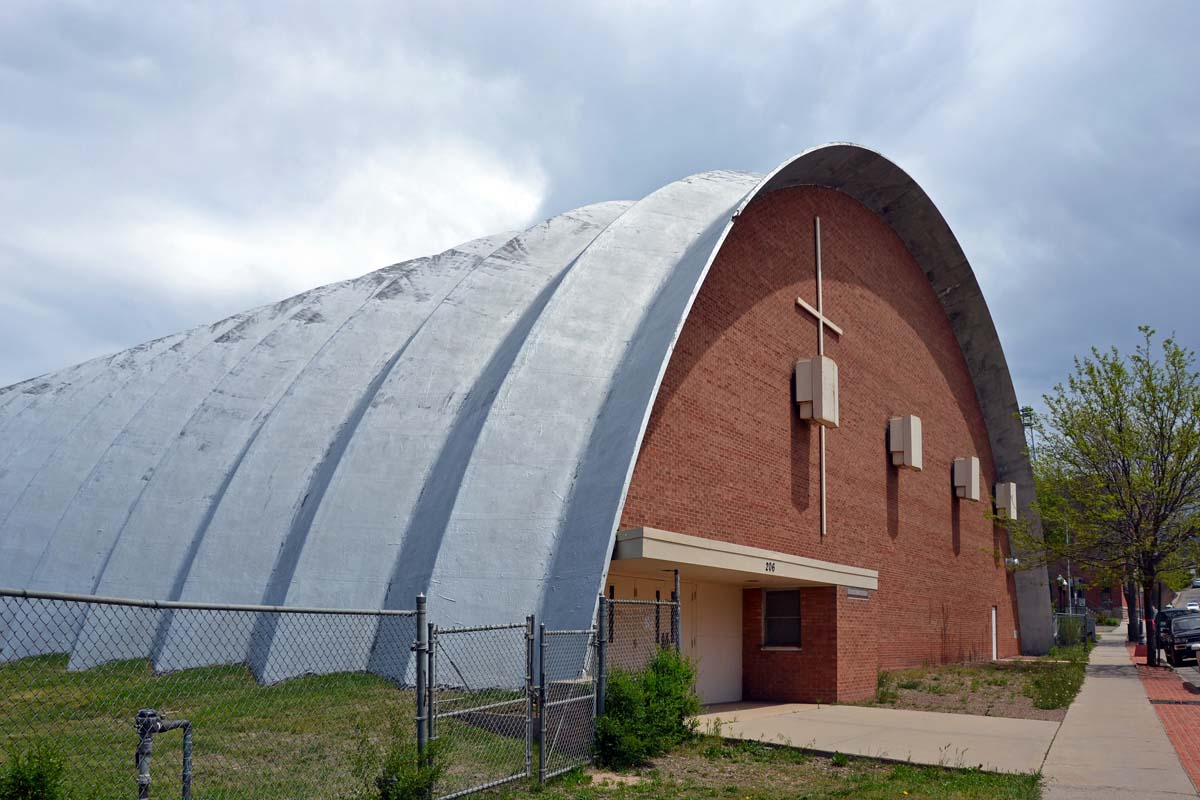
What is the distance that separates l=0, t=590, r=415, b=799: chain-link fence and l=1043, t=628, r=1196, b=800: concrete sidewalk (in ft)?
25.5

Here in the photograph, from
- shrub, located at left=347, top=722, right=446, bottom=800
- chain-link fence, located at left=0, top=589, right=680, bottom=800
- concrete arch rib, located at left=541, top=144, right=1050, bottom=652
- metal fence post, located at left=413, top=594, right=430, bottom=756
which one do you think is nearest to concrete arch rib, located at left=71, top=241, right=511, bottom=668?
chain-link fence, located at left=0, top=589, right=680, bottom=800

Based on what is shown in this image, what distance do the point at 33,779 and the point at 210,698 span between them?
7.85 meters

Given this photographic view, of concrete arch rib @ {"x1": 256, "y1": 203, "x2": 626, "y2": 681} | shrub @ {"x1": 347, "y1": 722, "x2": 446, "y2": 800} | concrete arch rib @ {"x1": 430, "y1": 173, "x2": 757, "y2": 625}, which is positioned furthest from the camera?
concrete arch rib @ {"x1": 256, "y1": 203, "x2": 626, "y2": 681}

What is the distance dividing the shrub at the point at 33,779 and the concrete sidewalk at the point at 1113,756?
31.0 ft

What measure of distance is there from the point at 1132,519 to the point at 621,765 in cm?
2372

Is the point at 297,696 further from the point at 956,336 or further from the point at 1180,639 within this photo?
the point at 1180,639

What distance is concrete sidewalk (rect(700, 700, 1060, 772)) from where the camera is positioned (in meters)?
12.8

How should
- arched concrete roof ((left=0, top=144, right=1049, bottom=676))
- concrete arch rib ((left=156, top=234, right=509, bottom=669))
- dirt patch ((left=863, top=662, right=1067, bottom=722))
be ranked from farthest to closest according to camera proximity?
dirt patch ((left=863, top=662, right=1067, bottom=722)) → concrete arch rib ((left=156, top=234, right=509, bottom=669)) → arched concrete roof ((left=0, top=144, right=1049, bottom=676))

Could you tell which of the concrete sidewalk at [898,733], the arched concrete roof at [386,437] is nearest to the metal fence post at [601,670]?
the arched concrete roof at [386,437]

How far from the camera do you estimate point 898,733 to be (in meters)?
15.1

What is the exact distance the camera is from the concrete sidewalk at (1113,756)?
10586 millimetres

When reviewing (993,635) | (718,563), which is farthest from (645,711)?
(993,635)

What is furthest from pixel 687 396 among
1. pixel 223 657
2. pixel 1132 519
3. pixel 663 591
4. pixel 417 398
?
pixel 1132 519

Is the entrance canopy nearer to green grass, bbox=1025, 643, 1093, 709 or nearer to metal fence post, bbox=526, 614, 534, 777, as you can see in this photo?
metal fence post, bbox=526, 614, 534, 777
